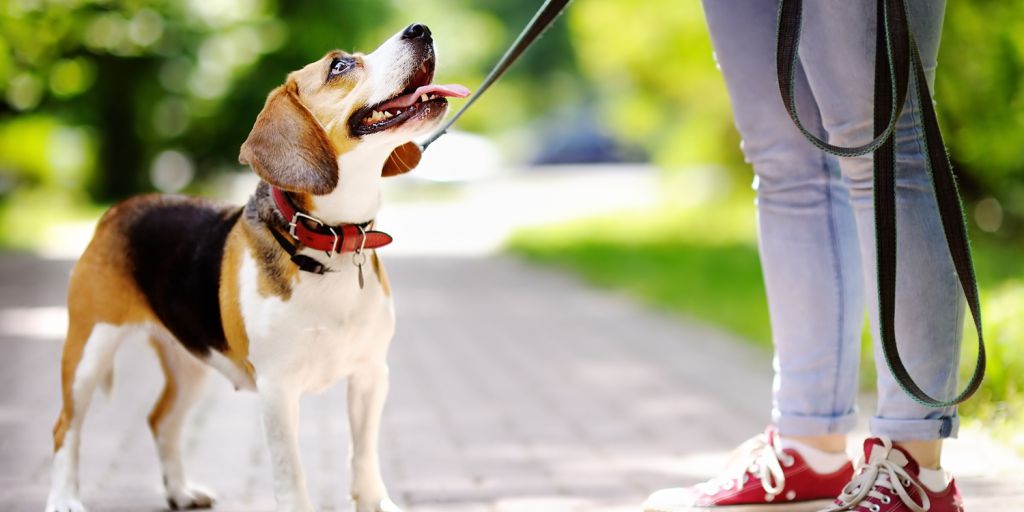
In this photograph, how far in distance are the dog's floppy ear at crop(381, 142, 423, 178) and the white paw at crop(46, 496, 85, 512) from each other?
139 centimetres

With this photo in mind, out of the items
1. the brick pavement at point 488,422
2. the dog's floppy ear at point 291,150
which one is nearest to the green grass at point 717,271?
the brick pavement at point 488,422

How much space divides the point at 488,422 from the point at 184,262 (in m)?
2.20

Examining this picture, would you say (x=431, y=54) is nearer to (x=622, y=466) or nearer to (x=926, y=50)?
(x=926, y=50)

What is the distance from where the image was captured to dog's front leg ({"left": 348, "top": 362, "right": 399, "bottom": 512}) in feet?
12.3

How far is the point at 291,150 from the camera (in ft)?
11.2

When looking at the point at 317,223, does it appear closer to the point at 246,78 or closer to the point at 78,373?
the point at 78,373

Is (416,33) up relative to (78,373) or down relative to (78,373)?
up

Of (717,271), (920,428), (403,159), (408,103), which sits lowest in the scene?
(717,271)

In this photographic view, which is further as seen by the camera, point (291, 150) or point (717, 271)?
point (717, 271)

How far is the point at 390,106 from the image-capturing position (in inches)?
139

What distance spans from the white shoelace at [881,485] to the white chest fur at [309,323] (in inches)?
54.1

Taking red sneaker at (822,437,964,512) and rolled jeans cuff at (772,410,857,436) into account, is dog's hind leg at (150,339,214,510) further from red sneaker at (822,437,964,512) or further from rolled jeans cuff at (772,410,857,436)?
red sneaker at (822,437,964,512)

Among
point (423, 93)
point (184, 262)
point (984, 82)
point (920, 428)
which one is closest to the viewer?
point (920, 428)

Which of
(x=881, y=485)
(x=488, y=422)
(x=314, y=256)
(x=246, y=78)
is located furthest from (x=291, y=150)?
(x=246, y=78)
